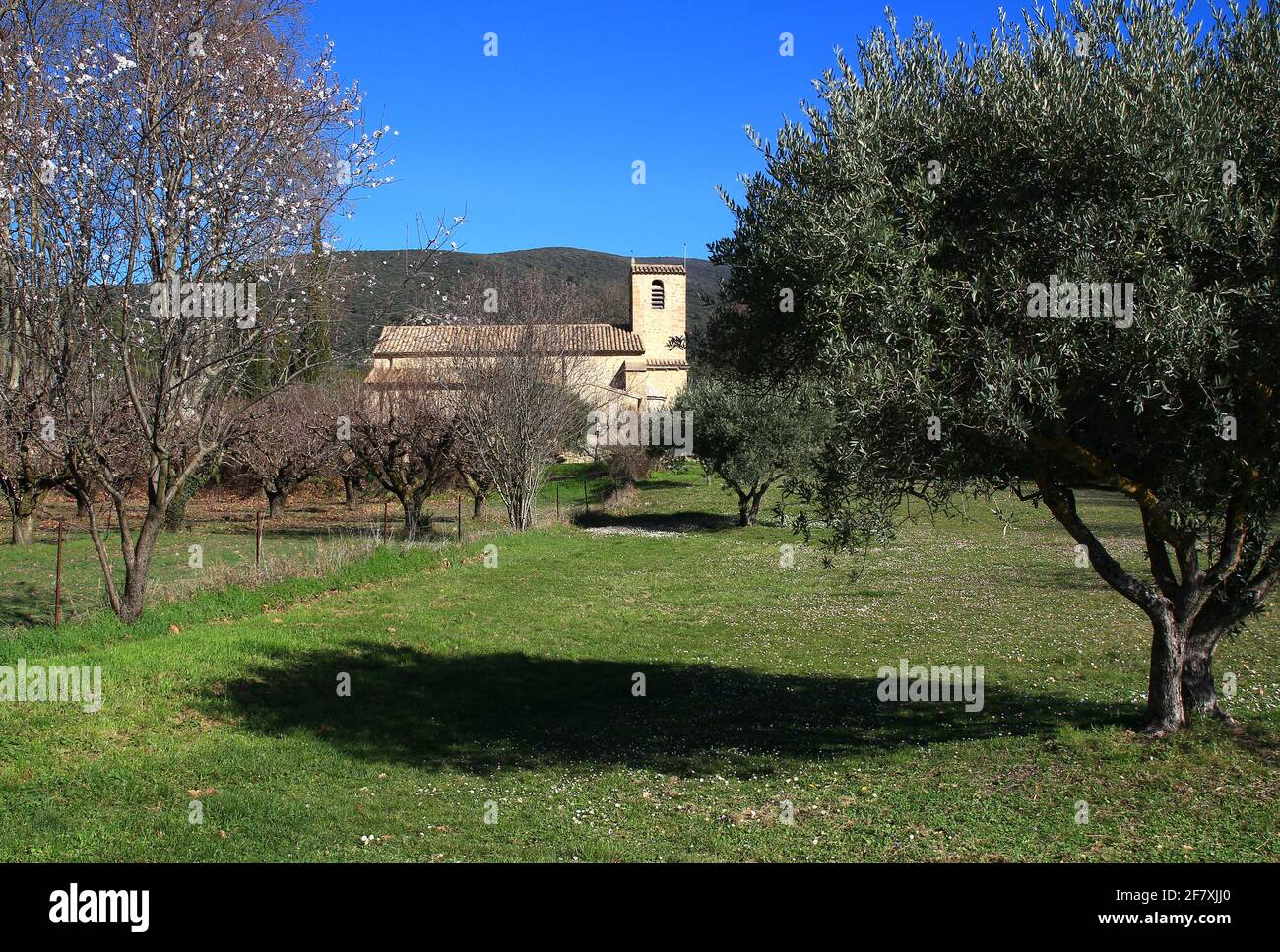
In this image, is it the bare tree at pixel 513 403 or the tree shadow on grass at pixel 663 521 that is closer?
the bare tree at pixel 513 403

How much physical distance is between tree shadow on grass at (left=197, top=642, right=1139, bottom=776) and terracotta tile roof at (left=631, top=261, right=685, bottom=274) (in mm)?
60184

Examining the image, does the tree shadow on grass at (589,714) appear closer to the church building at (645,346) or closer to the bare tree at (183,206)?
the bare tree at (183,206)

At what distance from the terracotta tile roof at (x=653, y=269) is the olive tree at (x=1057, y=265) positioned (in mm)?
64032

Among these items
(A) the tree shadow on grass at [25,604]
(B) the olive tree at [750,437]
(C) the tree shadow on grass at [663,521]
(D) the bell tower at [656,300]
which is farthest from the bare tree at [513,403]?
(D) the bell tower at [656,300]

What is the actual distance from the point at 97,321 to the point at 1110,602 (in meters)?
19.0

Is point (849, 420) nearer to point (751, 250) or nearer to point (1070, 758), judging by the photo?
point (751, 250)

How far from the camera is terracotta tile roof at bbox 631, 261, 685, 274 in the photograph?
234 ft

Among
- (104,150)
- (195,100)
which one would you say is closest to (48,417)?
(104,150)

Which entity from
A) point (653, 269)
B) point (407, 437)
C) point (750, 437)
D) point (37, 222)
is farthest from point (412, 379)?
point (653, 269)

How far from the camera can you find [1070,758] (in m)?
8.75

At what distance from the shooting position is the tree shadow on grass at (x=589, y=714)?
32.9 ft

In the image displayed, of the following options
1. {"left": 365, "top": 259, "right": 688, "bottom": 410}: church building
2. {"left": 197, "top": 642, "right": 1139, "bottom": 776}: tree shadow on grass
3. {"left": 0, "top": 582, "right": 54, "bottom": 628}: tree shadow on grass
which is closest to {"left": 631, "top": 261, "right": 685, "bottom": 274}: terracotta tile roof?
{"left": 365, "top": 259, "right": 688, "bottom": 410}: church building

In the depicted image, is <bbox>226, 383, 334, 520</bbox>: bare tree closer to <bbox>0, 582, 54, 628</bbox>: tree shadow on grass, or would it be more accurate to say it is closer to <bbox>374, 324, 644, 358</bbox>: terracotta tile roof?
<bbox>374, 324, 644, 358</bbox>: terracotta tile roof

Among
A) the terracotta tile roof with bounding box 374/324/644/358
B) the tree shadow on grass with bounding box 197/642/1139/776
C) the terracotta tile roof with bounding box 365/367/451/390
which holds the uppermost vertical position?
the terracotta tile roof with bounding box 374/324/644/358
